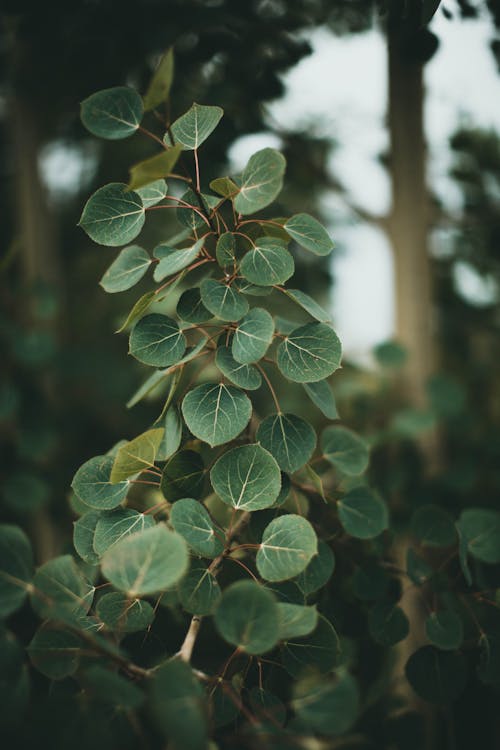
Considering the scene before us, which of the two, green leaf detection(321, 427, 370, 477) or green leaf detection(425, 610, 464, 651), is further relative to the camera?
green leaf detection(321, 427, 370, 477)

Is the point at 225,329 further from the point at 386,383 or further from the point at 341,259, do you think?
the point at 341,259

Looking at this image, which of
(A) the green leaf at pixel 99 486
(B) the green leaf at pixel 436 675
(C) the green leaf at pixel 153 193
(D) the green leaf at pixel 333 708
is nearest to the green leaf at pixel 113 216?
(C) the green leaf at pixel 153 193

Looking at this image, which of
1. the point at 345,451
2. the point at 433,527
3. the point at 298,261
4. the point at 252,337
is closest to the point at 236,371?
the point at 252,337

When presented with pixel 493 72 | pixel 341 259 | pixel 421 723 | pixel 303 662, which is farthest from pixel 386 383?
pixel 303 662

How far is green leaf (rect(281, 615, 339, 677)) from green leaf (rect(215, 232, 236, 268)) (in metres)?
0.36

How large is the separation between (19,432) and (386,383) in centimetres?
96

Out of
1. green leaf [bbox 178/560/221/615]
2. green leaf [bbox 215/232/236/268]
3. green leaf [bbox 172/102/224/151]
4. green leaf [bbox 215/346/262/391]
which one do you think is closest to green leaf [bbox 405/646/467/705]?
green leaf [bbox 178/560/221/615]

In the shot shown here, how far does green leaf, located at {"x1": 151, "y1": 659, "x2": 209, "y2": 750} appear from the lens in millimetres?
350

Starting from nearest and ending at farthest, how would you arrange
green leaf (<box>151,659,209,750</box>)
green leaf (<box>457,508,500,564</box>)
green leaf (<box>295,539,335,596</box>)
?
green leaf (<box>151,659,209,750</box>), green leaf (<box>295,539,335,596</box>), green leaf (<box>457,508,500,564</box>)

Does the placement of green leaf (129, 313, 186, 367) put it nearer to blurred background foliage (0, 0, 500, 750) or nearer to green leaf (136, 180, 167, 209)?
green leaf (136, 180, 167, 209)

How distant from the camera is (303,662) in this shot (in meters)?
0.52

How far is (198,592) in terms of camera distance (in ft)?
1.61

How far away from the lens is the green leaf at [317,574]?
1.83 feet

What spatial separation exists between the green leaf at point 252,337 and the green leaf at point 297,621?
222 mm
